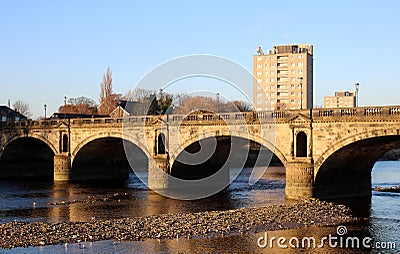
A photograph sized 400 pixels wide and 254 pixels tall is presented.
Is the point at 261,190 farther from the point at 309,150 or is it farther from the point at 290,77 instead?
the point at 290,77

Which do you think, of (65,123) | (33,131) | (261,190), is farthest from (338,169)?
(33,131)

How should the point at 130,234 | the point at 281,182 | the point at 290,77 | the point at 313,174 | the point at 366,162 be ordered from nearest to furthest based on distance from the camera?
the point at 130,234 → the point at 313,174 → the point at 366,162 → the point at 281,182 → the point at 290,77

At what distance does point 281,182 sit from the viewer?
69.1 meters

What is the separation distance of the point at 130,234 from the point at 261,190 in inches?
1067

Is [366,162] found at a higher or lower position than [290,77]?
lower

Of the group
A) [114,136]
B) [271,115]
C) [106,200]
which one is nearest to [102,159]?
[114,136]

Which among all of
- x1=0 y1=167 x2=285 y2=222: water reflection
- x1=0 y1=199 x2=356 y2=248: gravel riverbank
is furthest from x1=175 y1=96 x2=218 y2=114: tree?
x1=0 y1=199 x2=356 y2=248: gravel riverbank

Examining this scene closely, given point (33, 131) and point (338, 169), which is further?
point (33, 131)

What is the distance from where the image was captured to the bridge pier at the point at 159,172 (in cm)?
6191

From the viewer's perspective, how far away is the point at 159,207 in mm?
49344

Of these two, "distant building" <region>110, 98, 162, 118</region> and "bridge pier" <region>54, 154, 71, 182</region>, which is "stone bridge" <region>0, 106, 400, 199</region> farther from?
"distant building" <region>110, 98, 162, 118</region>

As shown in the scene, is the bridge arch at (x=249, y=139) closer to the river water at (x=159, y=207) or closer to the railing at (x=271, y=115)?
the railing at (x=271, y=115)

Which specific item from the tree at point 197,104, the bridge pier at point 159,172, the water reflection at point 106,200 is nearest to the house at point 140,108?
the tree at point 197,104

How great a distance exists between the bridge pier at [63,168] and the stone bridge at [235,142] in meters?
0.13
